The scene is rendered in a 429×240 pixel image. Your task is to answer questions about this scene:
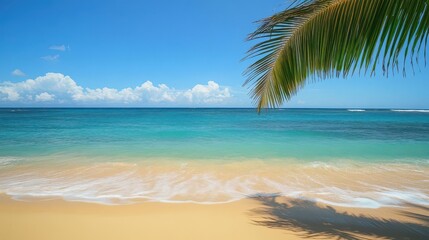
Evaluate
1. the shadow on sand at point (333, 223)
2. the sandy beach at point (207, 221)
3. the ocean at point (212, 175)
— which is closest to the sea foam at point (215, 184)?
the ocean at point (212, 175)

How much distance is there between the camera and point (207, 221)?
4168 mm

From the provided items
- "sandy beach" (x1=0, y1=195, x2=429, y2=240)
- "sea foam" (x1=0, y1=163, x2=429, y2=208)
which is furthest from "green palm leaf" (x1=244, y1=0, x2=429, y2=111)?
"sea foam" (x1=0, y1=163, x2=429, y2=208)

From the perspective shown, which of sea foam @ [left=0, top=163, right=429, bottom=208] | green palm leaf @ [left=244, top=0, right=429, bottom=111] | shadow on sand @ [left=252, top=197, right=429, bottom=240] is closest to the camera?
green palm leaf @ [left=244, top=0, right=429, bottom=111]

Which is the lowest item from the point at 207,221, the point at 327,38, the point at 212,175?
the point at 212,175

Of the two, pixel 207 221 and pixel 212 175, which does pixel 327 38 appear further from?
pixel 212 175

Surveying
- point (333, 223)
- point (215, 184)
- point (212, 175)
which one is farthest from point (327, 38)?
point (212, 175)

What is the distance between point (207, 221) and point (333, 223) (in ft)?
6.89

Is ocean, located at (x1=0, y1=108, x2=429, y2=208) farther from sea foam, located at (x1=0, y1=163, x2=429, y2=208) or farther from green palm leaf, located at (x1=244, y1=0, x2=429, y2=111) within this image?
green palm leaf, located at (x1=244, y1=0, x2=429, y2=111)

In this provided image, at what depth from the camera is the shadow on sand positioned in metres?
3.66

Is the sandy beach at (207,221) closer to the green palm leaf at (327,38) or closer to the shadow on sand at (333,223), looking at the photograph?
the shadow on sand at (333,223)

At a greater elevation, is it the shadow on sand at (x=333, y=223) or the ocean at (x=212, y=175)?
the shadow on sand at (x=333, y=223)

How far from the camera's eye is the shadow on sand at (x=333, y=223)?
3664mm

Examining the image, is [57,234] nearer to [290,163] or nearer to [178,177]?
[178,177]

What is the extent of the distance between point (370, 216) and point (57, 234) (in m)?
5.24
